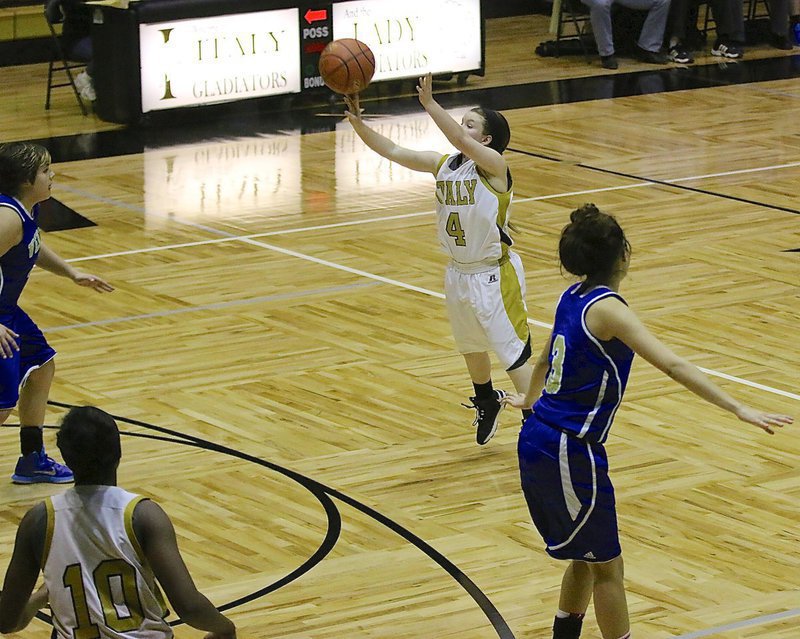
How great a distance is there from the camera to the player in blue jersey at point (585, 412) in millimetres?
4051

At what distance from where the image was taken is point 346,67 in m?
7.20

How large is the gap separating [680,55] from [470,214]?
34.5 ft

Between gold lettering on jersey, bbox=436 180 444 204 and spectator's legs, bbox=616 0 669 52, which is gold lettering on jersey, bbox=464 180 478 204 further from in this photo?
spectator's legs, bbox=616 0 669 52

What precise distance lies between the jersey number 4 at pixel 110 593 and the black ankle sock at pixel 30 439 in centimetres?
296

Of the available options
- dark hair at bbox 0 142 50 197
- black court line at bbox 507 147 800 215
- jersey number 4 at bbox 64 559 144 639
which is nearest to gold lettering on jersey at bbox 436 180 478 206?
dark hair at bbox 0 142 50 197

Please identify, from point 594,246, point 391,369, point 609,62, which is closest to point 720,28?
point 609,62

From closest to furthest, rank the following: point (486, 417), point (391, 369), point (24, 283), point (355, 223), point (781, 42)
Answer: point (24, 283) < point (486, 417) < point (391, 369) < point (355, 223) < point (781, 42)

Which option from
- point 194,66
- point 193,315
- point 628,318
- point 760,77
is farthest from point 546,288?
point 760,77

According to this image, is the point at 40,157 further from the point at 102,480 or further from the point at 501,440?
the point at 102,480

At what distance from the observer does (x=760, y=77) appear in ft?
50.2

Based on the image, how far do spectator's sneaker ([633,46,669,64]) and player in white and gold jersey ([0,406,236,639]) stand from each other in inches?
534

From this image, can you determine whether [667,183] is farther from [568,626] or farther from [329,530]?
[568,626]

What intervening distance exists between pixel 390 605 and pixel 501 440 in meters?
1.72

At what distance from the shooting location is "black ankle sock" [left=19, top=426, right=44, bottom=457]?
601 cm
